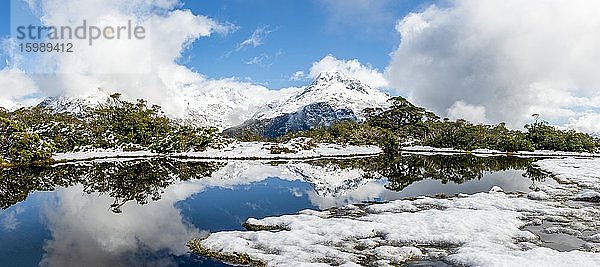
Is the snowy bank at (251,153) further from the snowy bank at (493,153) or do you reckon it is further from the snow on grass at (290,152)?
the snowy bank at (493,153)

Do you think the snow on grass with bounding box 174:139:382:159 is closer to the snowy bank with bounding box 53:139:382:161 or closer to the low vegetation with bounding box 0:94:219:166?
the snowy bank with bounding box 53:139:382:161

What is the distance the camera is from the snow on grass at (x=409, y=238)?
19406 mm

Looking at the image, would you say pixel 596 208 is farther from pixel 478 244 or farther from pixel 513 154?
pixel 513 154

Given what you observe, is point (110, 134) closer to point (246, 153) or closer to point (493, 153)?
point (246, 153)

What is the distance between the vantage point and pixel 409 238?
2303 cm

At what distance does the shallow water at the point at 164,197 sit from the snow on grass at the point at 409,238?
3367mm

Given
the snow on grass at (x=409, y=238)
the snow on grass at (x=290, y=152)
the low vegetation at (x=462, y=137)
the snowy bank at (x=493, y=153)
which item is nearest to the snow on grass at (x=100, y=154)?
the snow on grass at (x=290, y=152)

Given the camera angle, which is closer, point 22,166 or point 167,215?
point 167,215

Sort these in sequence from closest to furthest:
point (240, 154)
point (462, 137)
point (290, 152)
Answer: point (240, 154) → point (290, 152) → point (462, 137)

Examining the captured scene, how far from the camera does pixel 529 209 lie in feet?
101

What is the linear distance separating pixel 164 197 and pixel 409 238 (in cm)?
2519

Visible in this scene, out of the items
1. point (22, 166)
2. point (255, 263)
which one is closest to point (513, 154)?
point (255, 263)

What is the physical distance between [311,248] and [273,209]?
13.3 metres

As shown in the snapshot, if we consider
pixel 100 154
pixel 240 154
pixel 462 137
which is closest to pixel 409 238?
pixel 240 154
